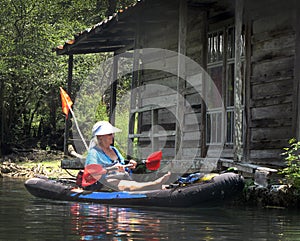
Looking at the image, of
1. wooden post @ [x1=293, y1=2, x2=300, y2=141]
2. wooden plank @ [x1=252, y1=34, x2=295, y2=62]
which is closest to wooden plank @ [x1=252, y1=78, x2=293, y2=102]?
wooden post @ [x1=293, y1=2, x2=300, y2=141]

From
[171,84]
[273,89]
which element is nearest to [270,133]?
[273,89]

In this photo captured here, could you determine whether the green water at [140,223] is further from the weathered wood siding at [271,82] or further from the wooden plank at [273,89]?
the wooden plank at [273,89]

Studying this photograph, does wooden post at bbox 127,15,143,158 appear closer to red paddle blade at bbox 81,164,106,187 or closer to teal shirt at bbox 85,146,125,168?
red paddle blade at bbox 81,164,106,187

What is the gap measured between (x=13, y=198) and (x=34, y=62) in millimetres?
15434

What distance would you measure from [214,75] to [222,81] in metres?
0.48

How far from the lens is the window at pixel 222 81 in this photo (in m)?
13.3

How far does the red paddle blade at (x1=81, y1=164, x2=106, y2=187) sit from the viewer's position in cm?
1131

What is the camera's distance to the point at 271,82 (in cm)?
1220

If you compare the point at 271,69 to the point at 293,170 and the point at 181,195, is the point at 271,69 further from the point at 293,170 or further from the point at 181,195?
the point at 181,195

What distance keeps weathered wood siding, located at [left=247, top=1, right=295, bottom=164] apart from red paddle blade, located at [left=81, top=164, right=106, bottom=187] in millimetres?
3148

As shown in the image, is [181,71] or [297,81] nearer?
[297,81]

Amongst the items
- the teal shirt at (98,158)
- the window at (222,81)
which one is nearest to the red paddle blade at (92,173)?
the teal shirt at (98,158)

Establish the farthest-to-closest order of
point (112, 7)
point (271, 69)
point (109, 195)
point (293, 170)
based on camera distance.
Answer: point (112, 7) → point (271, 69) → point (109, 195) → point (293, 170)

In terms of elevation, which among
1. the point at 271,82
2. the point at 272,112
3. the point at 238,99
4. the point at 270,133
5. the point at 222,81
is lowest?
the point at 270,133
